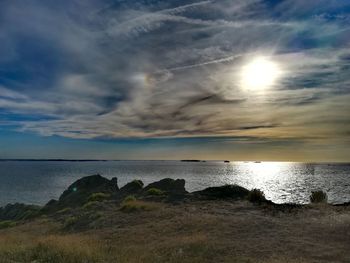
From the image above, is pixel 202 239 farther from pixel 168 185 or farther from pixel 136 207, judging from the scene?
pixel 168 185

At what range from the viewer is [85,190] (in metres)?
43.9

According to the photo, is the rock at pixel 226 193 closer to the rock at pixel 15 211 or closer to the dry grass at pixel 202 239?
the dry grass at pixel 202 239

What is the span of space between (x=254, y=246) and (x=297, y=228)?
4.30 m

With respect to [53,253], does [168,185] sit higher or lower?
higher

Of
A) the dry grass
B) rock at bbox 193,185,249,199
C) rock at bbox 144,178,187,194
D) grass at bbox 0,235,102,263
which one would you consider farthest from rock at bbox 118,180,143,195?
grass at bbox 0,235,102,263

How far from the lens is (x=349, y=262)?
454 inches

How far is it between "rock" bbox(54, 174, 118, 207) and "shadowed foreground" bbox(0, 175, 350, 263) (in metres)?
13.5

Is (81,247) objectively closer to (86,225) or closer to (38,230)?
(86,225)

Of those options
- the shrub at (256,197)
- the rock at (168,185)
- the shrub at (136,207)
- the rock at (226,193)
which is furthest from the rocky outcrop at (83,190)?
the shrub at (256,197)

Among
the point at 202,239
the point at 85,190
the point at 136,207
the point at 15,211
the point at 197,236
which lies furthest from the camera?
the point at 15,211

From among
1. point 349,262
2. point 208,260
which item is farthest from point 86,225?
point 349,262

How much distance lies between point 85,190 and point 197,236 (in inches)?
1234

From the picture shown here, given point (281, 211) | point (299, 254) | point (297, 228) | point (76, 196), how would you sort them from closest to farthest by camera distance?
1. point (299, 254)
2. point (297, 228)
3. point (281, 211)
4. point (76, 196)

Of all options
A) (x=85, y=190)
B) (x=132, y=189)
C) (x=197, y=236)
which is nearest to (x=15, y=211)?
(x=85, y=190)
